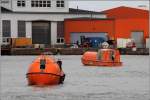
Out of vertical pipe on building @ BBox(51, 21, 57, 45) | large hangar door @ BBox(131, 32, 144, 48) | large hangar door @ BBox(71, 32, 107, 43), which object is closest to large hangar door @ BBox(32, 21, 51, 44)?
vertical pipe on building @ BBox(51, 21, 57, 45)

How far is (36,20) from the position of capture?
87562mm

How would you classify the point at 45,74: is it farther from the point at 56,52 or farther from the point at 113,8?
the point at 113,8

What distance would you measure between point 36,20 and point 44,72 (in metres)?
58.5

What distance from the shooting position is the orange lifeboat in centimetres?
2933

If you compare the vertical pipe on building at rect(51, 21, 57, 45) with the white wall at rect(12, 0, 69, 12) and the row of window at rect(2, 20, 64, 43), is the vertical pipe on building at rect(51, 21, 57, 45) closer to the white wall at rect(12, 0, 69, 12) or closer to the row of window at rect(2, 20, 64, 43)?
the row of window at rect(2, 20, 64, 43)

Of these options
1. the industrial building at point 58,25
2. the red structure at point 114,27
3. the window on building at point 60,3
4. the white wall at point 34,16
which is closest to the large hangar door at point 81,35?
the industrial building at point 58,25

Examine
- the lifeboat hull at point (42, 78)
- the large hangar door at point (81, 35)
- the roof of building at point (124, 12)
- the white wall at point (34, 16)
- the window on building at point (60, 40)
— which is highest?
the roof of building at point (124, 12)

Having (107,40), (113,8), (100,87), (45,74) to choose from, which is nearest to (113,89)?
(100,87)

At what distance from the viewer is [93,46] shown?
85062 mm

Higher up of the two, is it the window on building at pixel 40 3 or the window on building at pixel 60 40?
the window on building at pixel 40 3

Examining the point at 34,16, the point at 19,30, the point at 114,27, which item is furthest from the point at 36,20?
the point at 114,27

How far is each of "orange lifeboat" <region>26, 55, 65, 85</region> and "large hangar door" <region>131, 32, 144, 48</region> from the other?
200ft

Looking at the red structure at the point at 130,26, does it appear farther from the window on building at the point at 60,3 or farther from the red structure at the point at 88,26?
the window on building at the point at 60,3

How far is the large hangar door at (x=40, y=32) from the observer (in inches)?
3423
